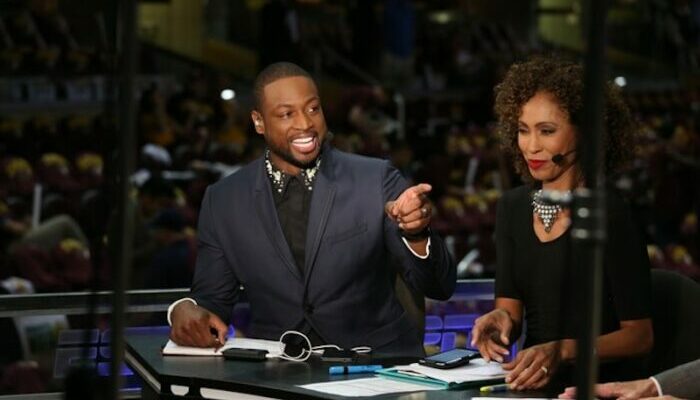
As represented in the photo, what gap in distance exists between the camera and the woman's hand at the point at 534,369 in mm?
2963

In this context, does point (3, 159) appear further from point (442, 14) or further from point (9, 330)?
point (442, 14)

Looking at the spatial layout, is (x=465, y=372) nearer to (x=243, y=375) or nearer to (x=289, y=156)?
(x=243, y=375)

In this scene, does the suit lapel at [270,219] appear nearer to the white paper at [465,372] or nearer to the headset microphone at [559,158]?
the white paper at [465,372]

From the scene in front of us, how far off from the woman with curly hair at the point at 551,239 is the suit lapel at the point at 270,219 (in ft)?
1.90

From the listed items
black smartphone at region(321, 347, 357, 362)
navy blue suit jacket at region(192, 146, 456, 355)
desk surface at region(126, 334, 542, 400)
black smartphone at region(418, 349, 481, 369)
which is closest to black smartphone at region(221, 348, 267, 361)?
desk surface at region(126, 334, 542, 400)

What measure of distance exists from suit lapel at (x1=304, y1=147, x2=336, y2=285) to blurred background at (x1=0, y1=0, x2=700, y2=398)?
1.83ft

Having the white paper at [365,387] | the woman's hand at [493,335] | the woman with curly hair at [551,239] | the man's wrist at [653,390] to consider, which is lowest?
the white paper at [365,387]

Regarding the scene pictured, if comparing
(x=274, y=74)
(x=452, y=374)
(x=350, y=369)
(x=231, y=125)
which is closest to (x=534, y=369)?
(x=452, y=374)

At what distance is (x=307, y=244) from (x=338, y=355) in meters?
0.39

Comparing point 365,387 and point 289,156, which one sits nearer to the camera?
point 365,387

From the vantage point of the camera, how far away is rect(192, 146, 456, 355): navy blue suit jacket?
365cm

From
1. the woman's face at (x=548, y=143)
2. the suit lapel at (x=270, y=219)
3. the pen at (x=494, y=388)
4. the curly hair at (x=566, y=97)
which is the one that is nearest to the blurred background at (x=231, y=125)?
the curly hair at (x=566, y=97)

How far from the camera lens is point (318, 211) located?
3.67 metres

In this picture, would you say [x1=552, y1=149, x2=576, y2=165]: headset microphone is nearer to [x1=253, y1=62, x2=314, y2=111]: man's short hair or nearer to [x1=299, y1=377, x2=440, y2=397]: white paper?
[x1=299, y1=377, x2=440, y2=397]: white paper
